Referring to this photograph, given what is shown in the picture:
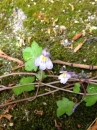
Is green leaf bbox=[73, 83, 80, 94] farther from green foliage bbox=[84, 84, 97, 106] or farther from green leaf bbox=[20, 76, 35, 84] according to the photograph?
green leaf bbox=[20, 76, 35, 84]

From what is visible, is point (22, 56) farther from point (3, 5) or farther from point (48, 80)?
point (3, 5)

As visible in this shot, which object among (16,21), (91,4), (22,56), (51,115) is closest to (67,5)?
(91,4)

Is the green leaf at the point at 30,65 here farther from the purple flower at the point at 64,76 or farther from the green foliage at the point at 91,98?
the green foliage at the point at 91,98

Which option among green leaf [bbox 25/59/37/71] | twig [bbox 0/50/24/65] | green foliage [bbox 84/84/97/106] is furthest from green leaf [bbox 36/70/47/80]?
green foliage [bbox 84/84/97/106]

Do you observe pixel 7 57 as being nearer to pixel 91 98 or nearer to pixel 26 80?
pixel 26 80

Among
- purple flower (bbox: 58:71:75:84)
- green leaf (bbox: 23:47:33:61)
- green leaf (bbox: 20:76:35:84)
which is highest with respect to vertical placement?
green leaf (bbox: 23:47:33:61)

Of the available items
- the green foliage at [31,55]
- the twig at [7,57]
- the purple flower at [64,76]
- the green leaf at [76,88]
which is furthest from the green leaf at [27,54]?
the green leaf at [76,88]

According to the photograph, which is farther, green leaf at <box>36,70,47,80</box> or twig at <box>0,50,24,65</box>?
twig at <box>0,50,24,65</box>
